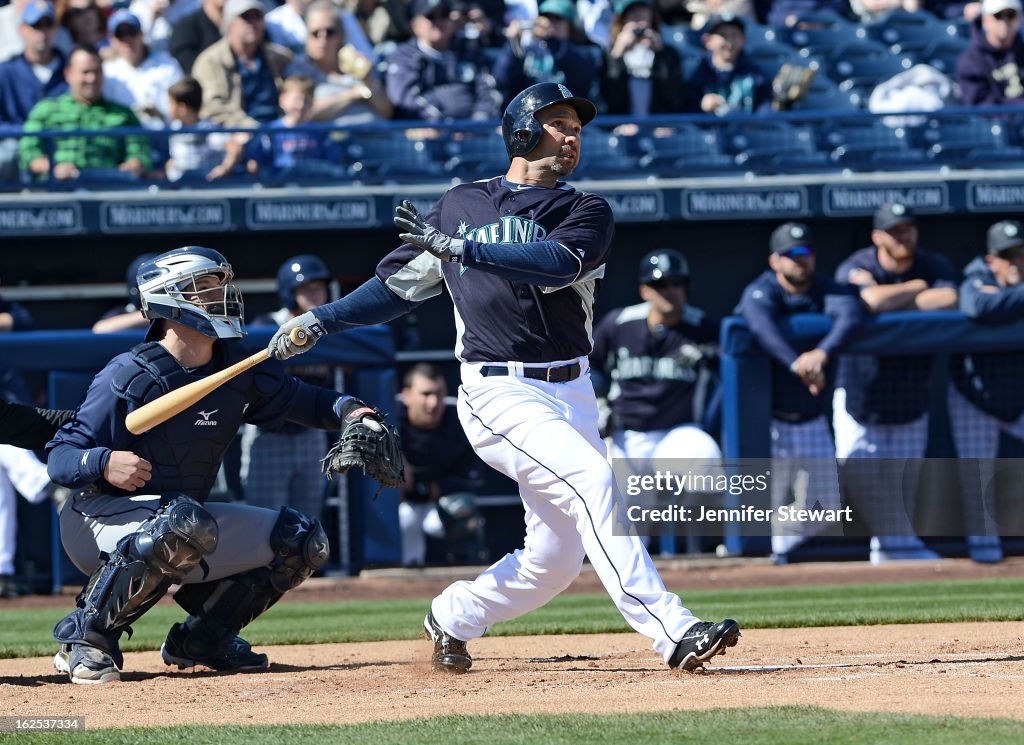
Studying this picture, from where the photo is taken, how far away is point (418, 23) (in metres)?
11.0

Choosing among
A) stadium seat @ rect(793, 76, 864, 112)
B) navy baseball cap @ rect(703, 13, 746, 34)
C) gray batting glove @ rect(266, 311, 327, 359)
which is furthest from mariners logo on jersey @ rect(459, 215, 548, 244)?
stadium seat @ rect(793, 76, 864, 112)

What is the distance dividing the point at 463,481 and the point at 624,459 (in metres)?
0.95

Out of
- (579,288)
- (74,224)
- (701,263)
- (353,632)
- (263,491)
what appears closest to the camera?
(579,288)

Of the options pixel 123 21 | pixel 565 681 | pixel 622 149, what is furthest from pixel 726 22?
pixel 565 681

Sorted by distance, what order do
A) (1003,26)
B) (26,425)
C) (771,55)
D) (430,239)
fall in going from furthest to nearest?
(771,55), (1003,26), (26,425), (430,239)

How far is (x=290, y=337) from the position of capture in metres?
4.90

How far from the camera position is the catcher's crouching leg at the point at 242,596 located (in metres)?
5.37

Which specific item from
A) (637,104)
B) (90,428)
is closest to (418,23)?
(637,104)

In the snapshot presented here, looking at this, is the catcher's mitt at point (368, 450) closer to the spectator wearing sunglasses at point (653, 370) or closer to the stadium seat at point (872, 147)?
the spectator wearing sunglasses at point (653, 370)

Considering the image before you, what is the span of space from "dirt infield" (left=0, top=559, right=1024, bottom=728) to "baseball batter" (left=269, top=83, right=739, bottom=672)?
0.23 m

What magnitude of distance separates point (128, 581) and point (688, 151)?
667cm

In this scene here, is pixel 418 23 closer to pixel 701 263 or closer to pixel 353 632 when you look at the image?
pixel 701 263

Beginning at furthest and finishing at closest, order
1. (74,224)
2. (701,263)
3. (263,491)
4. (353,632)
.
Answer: (701,263) → (74,224) → (263,491) → (353,632)

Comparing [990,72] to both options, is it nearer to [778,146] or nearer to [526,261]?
[778,146]
